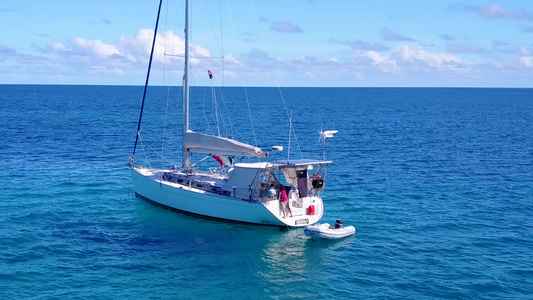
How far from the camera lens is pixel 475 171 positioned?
5688 centimetres

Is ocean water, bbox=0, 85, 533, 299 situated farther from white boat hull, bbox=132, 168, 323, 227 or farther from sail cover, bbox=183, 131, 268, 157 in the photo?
sail cover, bbox=183, 131, 268, 157

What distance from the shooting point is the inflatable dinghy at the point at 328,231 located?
34.8 m

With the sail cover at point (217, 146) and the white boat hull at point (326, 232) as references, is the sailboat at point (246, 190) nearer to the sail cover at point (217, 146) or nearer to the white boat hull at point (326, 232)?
the sail cover at point (217, 146)

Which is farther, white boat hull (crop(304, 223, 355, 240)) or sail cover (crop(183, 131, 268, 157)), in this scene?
sail cover (crop(183, 131, 268, 157))

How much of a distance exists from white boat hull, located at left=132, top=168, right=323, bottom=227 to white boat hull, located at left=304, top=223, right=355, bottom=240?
1.93m

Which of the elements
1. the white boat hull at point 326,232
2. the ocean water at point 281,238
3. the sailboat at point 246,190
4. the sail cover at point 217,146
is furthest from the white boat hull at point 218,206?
the sail cover at point 217,146

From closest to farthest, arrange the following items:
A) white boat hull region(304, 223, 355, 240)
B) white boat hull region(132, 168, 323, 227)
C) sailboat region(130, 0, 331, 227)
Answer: white boat hull region(304, 223, 355, 240) < white boat hull region(132, 168, 323, 227) < sailboat region(130, 0, 331, 227)

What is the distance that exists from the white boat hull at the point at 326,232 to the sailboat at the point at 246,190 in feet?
6.40

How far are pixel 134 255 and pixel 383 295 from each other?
48.1 feet

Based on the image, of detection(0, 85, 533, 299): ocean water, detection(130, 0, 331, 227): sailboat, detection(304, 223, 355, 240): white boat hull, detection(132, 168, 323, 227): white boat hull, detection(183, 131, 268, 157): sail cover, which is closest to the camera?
detection(0, 85, 533, 299): ocean water

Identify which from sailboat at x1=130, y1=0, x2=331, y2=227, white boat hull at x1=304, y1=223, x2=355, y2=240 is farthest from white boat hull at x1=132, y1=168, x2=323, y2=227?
white boat hull at x1=304, y1=223, x2=355, y2=240

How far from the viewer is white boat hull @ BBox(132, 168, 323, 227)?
36.9 metres

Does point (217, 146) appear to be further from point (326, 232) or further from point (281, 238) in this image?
point (326, 232)

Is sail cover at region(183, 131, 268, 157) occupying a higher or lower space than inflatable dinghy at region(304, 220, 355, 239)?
higher
